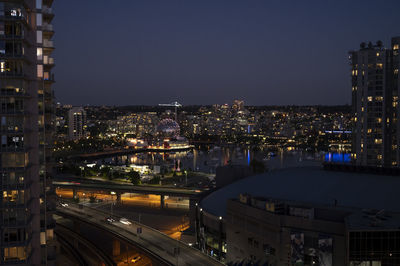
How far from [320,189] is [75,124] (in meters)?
132

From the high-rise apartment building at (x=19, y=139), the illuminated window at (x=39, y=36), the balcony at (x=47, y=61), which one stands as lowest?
the high-rise apartment building at (x=19, y=139)

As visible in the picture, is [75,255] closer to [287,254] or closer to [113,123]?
[287,254]

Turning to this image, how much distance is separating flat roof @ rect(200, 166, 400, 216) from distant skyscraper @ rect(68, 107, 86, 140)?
125m

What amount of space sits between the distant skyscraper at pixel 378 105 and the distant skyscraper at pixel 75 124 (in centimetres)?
11694

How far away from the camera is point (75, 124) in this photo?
14600 cm

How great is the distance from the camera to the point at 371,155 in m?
39.1

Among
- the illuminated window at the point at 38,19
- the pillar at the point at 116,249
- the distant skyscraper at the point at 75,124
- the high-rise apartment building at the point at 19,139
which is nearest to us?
the high-rise apartment building at the point at 19,139

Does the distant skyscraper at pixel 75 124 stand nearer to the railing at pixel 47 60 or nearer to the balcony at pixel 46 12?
the railing at pixel 47 60

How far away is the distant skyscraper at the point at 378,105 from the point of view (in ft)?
126

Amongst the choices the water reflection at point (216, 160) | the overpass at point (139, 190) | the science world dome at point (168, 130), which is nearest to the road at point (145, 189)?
the overpass at point (139, 190)

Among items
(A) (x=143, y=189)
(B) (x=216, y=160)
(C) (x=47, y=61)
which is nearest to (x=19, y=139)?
(C) (x=47, y=61)

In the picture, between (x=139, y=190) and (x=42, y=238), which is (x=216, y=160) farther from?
(x=42, y=238)

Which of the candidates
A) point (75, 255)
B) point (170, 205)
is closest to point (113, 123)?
point (170, 205)

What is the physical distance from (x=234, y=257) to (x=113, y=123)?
17552cm
